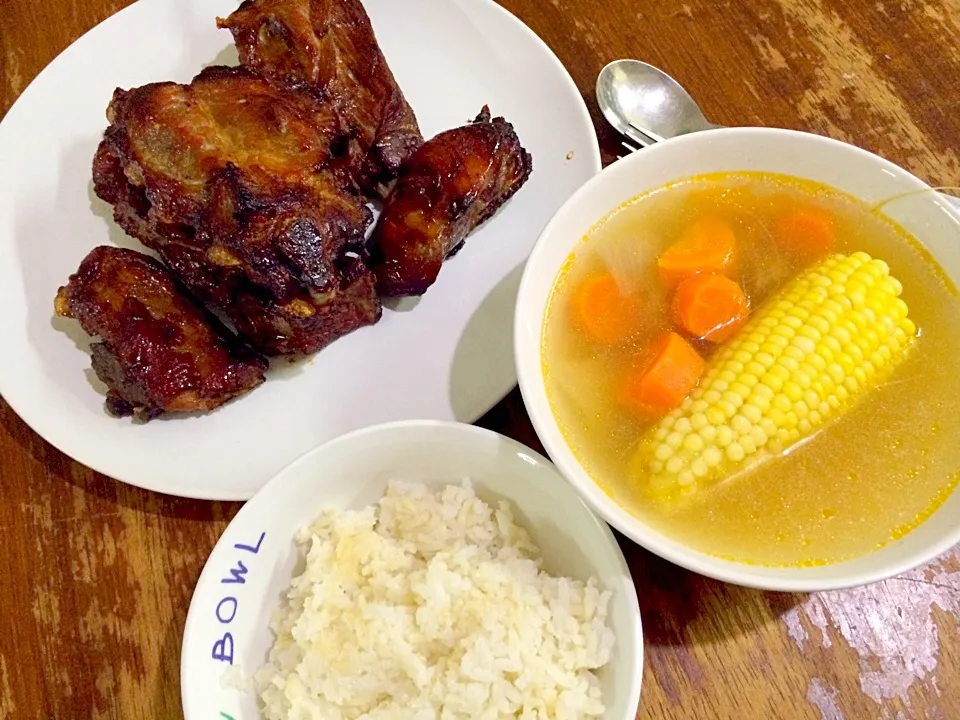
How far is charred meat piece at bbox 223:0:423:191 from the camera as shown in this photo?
6.09ft

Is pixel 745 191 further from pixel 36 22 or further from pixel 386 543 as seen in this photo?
pixel 36 22

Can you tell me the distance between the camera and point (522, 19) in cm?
221

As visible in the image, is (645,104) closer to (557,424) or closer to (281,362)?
(557,424)

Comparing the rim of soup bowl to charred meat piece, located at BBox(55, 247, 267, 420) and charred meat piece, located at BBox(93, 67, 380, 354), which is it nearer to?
charred meat piece, located at BBox(93, 67, 380, 354)

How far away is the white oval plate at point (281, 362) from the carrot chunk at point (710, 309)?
0.40 metres

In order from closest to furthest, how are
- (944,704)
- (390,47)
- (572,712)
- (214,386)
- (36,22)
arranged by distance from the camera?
(572,712), (944,704), (214,386), (390,47), (36,22)

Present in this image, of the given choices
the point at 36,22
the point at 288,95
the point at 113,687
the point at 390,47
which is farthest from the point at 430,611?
the point at 36,22

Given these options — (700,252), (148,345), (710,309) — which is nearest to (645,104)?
(700,252)

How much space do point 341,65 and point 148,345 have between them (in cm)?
84

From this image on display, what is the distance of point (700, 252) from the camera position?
160 centimetres

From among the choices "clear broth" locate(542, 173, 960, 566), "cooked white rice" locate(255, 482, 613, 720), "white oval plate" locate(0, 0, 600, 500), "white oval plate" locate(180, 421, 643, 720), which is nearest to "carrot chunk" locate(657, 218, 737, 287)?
"clear broth" locate(542, 173, 960, 566)

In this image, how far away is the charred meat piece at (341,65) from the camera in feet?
6.09

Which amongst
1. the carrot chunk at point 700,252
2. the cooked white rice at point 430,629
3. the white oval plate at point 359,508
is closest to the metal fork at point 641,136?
the carrot chunk at point 700,252

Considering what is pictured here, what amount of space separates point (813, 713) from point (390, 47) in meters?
1.93
